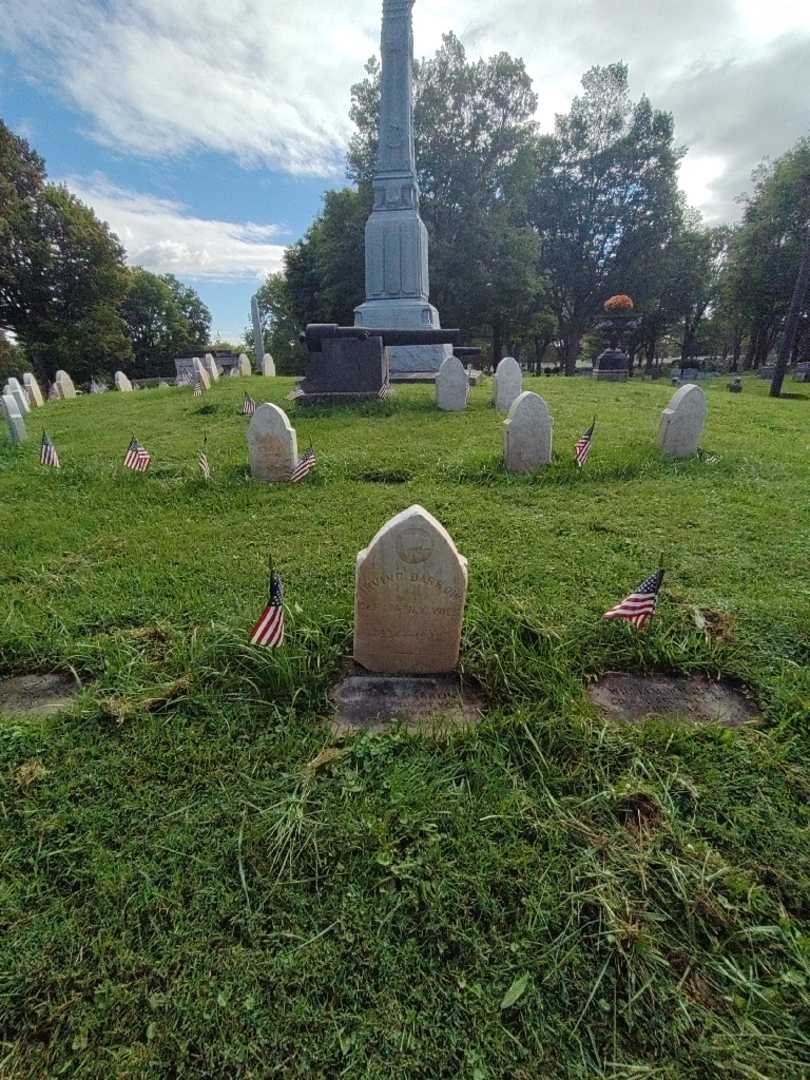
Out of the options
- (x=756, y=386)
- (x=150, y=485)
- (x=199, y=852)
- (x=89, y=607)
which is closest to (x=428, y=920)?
(x=199, y=852)

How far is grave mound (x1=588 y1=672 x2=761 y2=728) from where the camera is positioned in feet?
7.13

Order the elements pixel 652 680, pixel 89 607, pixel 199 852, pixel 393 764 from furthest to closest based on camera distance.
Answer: pixel 89 607 → pixel 652 680 → pixel 393 764 → pixel 199 852

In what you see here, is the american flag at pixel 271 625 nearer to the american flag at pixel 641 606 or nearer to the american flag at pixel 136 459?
the american flag at pixel 641 606

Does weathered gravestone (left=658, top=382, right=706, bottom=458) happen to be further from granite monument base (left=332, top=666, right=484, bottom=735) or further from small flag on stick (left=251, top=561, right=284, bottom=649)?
small flag on stick (left=251, top=561, right=284, bottom=649)

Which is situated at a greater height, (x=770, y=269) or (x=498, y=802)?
(x=770, y=269)

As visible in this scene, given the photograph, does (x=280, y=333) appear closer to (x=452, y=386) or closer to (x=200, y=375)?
(x=200, y=375)

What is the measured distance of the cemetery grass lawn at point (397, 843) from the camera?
1.24 metres

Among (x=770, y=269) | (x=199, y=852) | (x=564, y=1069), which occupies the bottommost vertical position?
(x=564, y=1069)

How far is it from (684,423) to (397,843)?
588 centimetres

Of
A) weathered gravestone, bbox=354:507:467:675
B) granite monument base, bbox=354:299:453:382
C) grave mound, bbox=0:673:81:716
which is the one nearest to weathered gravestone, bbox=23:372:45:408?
granite monument base, bbox=354:299:453:382

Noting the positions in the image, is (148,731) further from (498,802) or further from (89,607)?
(498,802)

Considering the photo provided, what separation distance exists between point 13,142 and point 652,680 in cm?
3678

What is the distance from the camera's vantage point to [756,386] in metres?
21.2

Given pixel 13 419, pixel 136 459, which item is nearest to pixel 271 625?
pixel 136 459
